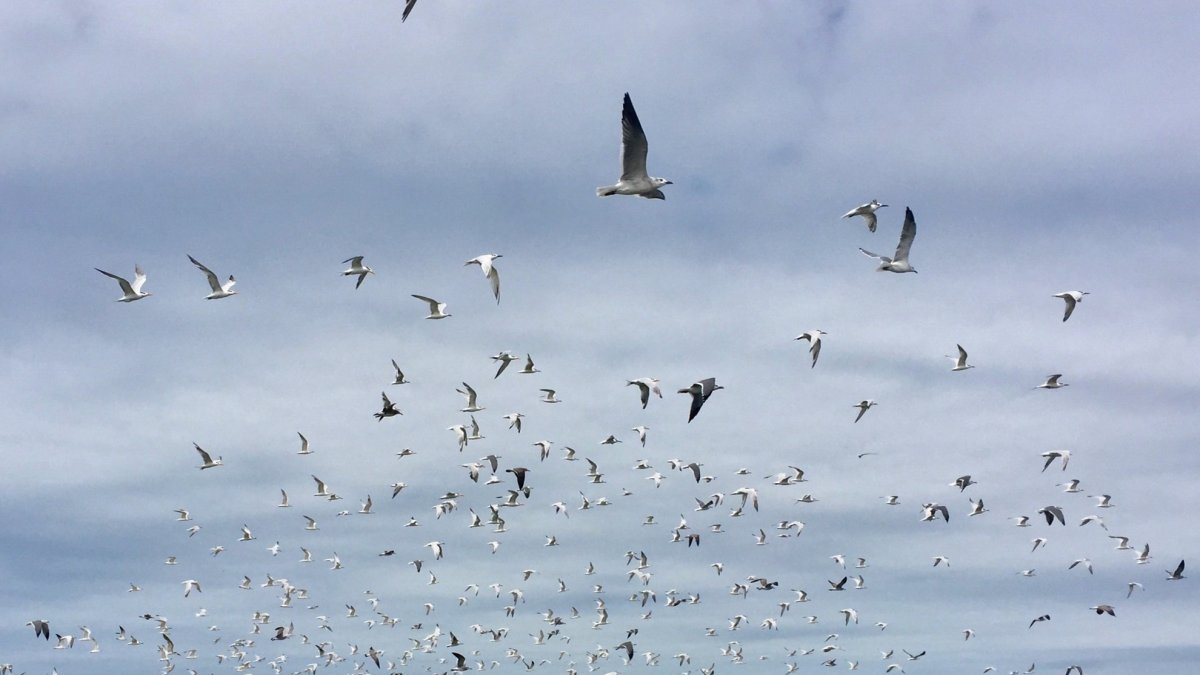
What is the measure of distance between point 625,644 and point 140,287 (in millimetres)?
46009

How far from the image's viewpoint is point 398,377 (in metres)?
51.1

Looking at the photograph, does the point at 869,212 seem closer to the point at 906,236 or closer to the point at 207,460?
the point at 906,236

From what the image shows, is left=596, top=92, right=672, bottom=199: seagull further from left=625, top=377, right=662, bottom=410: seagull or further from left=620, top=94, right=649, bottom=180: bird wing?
left=625, top=377, right=662, bottom=410: seagull

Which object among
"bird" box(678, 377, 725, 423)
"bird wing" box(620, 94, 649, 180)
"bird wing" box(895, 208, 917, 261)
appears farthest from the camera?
"bird wing" box(895, 208, 917, 261)

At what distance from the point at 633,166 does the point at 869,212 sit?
49.0 feet

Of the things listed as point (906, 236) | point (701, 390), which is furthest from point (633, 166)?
point (906, 236)

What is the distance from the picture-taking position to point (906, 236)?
132 feet

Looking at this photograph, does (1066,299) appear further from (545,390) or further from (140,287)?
(140,287)

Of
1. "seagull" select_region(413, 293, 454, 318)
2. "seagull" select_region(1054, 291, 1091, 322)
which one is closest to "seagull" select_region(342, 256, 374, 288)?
"seagull" select_region(413, 293, 454, 318)

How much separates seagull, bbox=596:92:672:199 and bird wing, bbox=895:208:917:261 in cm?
1490

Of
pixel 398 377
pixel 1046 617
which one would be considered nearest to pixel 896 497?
pixel 1046 617

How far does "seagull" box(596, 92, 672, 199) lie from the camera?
2556 cm

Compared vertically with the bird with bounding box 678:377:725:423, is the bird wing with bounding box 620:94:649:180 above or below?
above

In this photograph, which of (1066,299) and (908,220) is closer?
(908,220)
